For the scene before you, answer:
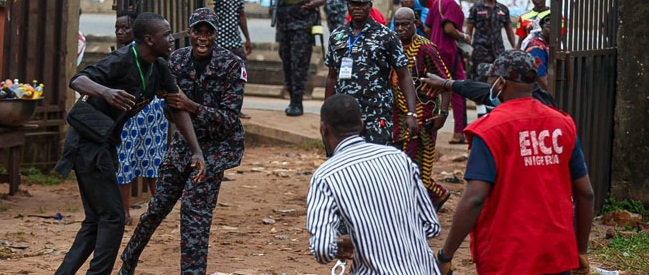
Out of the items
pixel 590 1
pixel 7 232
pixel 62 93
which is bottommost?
pixel 7 232

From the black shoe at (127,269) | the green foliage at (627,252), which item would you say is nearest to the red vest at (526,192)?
the black shoe at (127,269)

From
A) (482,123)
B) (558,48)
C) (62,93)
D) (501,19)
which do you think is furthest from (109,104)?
(501,19)

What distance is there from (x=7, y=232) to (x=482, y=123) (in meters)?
5.51

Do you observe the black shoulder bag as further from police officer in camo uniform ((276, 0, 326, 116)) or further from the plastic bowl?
police officer in camo uniform ((276, 0, 326, 116))

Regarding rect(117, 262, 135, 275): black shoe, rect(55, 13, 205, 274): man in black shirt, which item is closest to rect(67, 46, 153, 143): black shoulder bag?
rect(55, 13, 205, 274): man in black shirt

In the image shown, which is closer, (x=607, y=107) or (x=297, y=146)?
(x=607, y=107)

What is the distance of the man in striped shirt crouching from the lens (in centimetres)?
485

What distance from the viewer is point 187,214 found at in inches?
292

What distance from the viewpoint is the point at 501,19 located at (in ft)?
50.6

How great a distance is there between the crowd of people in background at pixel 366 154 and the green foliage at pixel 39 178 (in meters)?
2.23

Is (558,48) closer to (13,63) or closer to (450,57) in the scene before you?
(450,57)

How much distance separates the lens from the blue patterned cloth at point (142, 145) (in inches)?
389

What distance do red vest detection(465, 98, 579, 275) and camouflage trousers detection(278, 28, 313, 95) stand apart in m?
9.66

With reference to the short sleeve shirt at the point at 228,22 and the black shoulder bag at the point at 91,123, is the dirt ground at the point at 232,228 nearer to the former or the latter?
the short sleeve shirt at the point at 228,22
